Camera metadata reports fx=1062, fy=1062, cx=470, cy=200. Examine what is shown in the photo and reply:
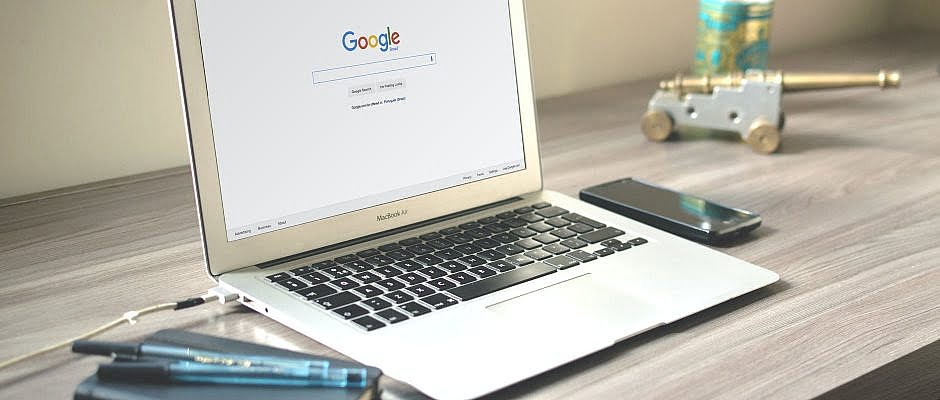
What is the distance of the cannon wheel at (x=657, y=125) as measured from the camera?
1269 mm

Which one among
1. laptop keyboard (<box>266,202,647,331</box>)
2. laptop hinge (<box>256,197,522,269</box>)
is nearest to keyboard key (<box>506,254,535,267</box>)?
laptop keyboard (<box>266,202,647,331</box>)

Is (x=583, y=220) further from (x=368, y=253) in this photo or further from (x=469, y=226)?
(x=368, y=253)

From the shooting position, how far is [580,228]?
931 millimetres

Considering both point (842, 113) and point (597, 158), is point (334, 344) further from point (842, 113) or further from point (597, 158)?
point (842, 113)

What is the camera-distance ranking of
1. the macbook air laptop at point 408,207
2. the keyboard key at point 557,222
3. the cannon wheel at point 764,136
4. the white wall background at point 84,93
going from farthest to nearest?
the cannon wheel at point 764,136 < the white wall background at point 84,93 < the keyboard key at point 557,222 < the macbook air laptop at point 408,207

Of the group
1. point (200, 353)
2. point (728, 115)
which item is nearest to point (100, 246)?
point (200, 353)

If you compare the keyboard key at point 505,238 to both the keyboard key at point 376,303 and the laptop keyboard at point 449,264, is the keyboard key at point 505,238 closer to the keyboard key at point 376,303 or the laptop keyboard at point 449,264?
the laptop keyboard at point 449,264

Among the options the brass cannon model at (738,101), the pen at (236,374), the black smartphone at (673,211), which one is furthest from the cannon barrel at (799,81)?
the pen at (236,374)

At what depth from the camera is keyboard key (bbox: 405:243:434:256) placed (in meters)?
0.87

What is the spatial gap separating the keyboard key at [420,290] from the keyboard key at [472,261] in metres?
0.06

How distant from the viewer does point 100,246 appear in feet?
3.10

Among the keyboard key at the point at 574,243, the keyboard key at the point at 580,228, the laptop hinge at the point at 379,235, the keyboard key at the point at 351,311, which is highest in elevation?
the laptop hinge at the point at 379,235

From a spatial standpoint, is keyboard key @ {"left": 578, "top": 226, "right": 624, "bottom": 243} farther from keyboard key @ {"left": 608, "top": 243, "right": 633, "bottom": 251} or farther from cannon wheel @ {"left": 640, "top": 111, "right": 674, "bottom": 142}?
cannon wheel @ {"left": 640, "top": 111, "right": 674, "bottom": 142}

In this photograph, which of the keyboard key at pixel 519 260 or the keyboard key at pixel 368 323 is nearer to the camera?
the keyboard key at pixel 368 323
